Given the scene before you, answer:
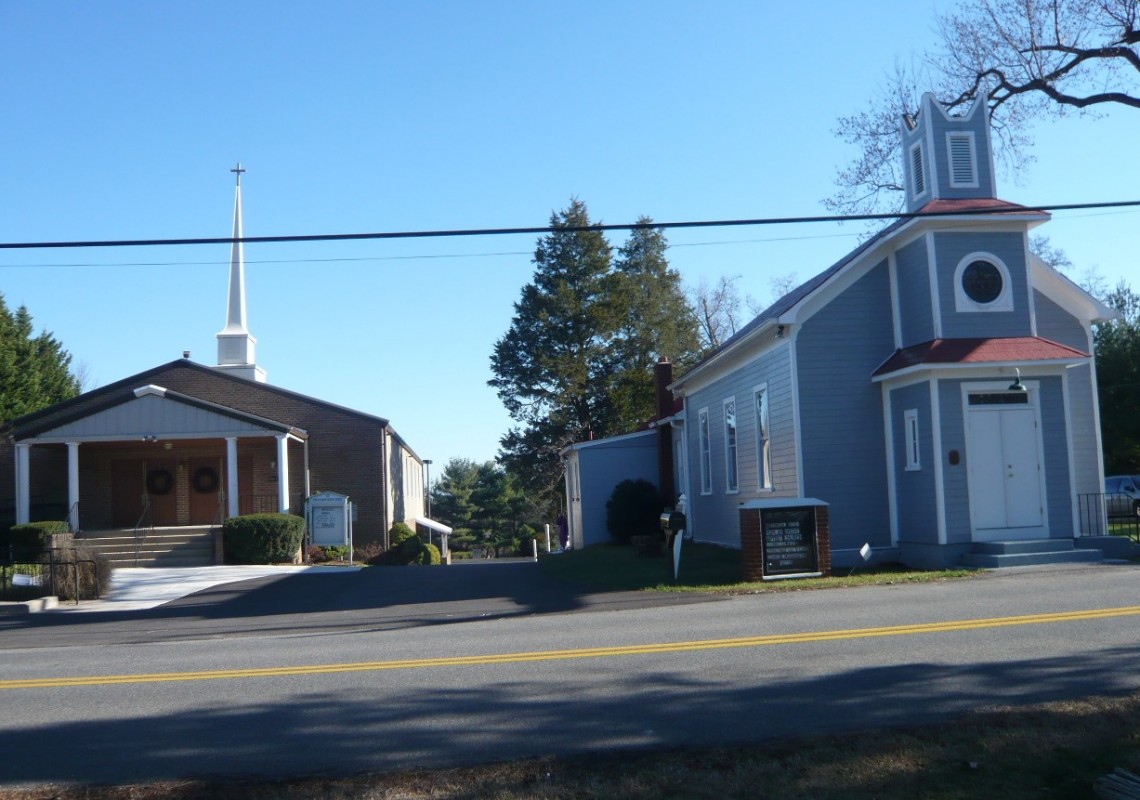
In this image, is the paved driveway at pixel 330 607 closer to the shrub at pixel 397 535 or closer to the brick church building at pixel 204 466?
the brick church building at pixel 204 466

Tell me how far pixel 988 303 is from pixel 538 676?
42.6 ft

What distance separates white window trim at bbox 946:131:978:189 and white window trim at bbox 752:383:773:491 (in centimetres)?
526

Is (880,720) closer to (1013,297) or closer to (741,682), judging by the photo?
(741,682)

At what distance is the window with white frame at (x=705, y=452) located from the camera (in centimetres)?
2773

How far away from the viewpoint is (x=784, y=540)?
17594 millimetres

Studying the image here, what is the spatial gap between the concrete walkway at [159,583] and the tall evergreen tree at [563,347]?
25.1 m

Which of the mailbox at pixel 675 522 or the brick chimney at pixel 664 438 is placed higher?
the brick chimney at pixel 664 438

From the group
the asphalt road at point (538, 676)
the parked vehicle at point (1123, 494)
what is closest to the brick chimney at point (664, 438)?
the parked vehicle at point (1123, 494)

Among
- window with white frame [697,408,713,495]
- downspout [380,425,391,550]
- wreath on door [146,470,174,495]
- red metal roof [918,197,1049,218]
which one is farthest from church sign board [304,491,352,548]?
red metal roof [918,197,1049,218]

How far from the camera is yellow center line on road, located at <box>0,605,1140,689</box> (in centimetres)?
1073

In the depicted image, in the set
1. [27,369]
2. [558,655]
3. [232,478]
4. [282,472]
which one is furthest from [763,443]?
[27,369]

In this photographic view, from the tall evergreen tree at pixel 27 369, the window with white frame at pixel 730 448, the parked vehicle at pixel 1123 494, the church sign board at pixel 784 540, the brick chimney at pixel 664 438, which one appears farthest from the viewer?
the tall evergreen tree at pixel 27 369

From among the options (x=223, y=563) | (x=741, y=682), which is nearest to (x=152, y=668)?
(x=741, y=682)

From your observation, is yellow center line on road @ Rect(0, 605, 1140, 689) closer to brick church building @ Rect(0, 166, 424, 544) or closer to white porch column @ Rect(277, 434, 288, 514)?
white porch column @ Rect(277, 434, 288, 514)
